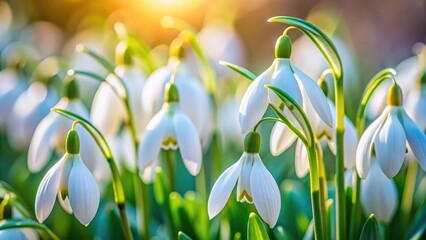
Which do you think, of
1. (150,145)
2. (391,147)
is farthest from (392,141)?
(150,145)

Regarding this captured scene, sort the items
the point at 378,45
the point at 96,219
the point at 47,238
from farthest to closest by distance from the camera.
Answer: the point at 378,45, the point at 96,219, the point at 47,238

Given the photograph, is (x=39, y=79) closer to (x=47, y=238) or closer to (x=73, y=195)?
(x=47, y=238)

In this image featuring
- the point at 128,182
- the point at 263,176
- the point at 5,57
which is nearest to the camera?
the point at 263,176

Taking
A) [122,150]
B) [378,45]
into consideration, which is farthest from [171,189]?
[378,45]

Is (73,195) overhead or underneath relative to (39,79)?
underneath

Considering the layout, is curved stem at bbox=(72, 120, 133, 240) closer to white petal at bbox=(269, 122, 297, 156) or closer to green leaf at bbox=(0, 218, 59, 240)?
green leaf at bbox=(0, 218, 59, 240)

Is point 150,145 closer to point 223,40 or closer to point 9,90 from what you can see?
point 9,90

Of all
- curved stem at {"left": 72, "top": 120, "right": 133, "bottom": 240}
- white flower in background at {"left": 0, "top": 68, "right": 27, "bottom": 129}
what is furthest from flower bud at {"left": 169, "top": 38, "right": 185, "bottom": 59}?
white flower in background at {"left": 0, "top": 68, "right": 27, "bottom": 129}
